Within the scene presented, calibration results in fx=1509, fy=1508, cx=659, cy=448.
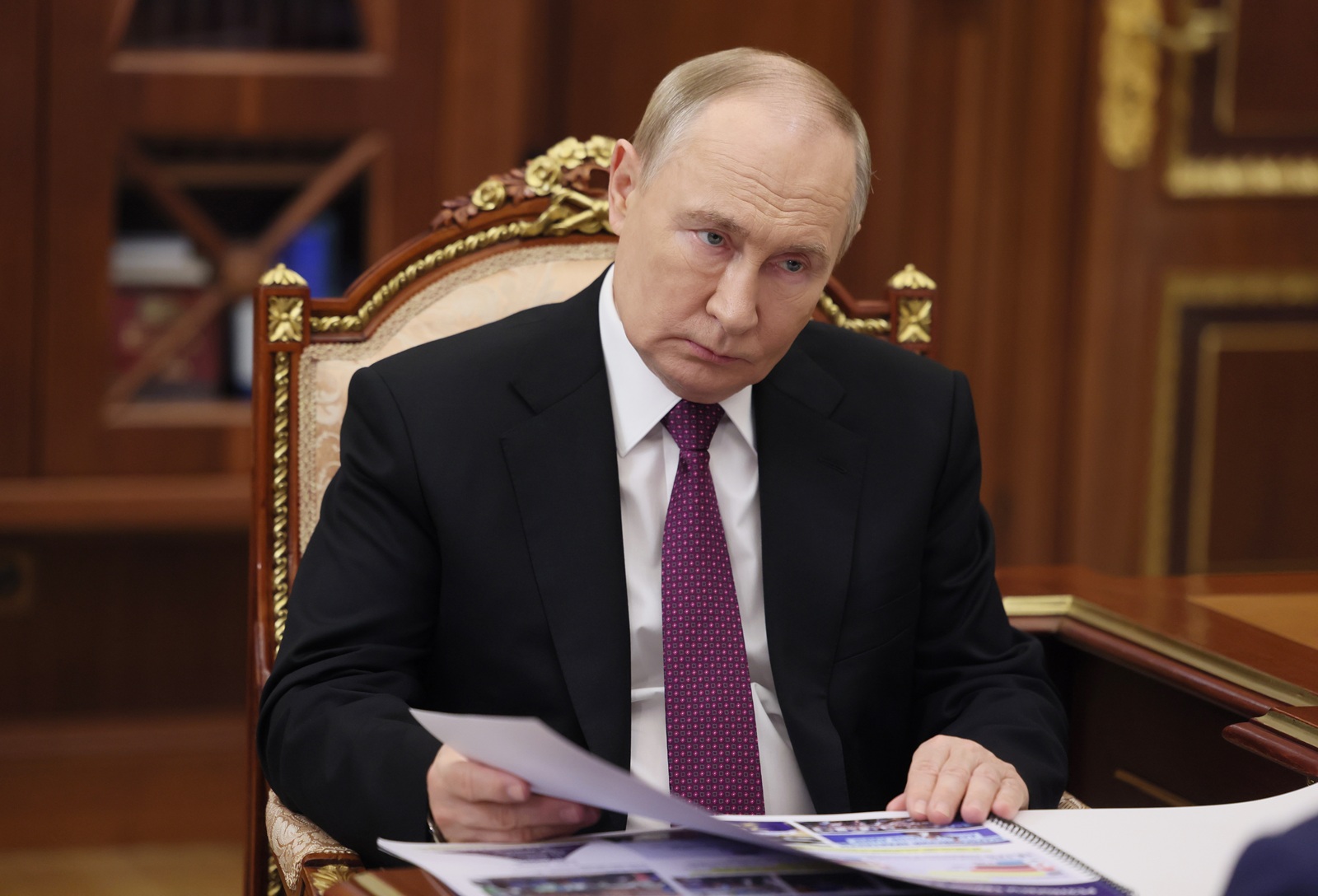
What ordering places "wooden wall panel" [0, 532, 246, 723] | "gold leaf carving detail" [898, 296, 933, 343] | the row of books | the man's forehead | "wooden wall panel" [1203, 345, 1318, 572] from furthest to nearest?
1. "wooden wall panel" [1203, 345, 1318, 572]
2. "wooden wall panel" [0, 532, 246, 723]
3. the row of books
4. "gold leaf carving detail" [898, 296, 933, 343]
5. the man's forehead

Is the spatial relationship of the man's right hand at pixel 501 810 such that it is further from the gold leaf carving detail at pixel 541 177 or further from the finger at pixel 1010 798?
the gold leaf carving detail at pixel 541 177

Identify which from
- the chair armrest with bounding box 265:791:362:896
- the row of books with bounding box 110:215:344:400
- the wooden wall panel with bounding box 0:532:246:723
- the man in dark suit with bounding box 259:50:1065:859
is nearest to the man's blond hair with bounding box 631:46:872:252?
the man in dark suit with bounding box 259:50:1065:859

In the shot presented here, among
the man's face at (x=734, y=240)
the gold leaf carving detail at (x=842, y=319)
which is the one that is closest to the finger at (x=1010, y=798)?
the man's face at (x=734, y=240)

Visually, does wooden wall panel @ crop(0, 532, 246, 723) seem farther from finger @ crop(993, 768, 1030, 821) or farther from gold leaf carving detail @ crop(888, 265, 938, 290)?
finger @ crop(993, 768, 1030, 821)

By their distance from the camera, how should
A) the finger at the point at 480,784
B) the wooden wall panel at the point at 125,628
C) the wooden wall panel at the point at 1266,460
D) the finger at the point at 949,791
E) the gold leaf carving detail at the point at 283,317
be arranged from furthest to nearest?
the wooden wall panel at the point at 1266,460, the wooden wall panel at the point at 125,628, the gold leaf carving detail at the point at 283,317, the finger at the point at 949,791, the finger at the point at 480,784

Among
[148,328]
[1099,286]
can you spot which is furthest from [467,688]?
[1099,286]

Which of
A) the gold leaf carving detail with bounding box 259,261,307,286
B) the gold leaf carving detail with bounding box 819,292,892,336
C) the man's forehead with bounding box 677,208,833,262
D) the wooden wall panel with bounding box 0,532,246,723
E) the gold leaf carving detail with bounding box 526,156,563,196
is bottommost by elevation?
the wooden wall panel with bounding box 0,532,246,723

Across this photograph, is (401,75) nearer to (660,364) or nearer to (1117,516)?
(660,364)

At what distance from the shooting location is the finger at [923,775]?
1.15m

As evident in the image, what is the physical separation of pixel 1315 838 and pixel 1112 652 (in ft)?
2.78

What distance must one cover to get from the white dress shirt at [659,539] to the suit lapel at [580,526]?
27 mm

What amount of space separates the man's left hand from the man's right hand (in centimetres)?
26

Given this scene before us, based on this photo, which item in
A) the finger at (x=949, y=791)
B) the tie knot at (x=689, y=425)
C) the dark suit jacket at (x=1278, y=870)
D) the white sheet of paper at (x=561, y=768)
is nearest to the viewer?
the dark suit jacket at (x=1278, y=870)

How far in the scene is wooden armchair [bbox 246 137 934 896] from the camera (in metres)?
1.67
